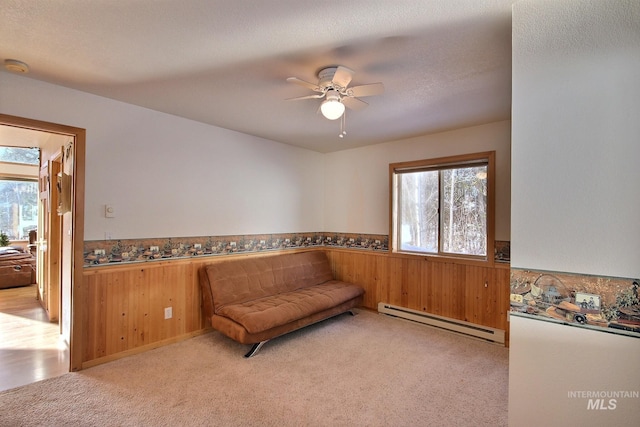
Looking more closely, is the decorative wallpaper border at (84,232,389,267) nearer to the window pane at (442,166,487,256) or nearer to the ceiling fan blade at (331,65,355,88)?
the window pane at (442,166,487,256)

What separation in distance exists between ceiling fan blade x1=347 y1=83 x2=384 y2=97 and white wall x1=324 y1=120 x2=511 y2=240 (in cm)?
199

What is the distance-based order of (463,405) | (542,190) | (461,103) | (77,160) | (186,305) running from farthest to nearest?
(186,305) → (461,103) → (77,160) → (463,405) → (542,190)

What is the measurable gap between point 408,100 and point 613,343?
2.26m

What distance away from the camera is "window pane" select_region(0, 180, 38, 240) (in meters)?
6.93

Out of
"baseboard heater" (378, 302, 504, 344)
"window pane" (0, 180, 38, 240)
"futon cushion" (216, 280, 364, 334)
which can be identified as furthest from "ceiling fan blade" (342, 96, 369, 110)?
"window pane" (0, 180, 38, 240)

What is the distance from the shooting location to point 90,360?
108 inches

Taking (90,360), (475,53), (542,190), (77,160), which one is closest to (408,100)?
(475,53)

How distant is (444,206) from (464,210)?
251 millimetres

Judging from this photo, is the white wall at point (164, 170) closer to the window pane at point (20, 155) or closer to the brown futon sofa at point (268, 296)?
the brown futon sofa at point (268, 296)

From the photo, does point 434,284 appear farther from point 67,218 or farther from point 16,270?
point 16,270

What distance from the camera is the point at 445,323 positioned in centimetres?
375

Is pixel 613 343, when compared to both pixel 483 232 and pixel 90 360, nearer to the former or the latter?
pixel 483 232

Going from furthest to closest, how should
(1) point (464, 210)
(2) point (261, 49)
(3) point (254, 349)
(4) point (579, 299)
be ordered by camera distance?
(1) point (464, 210)
(3) point (254, 349)
(2) point (261, 49)
(4) point (579, 299)

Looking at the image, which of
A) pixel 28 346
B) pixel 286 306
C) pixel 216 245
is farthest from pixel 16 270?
pixel 286 306
